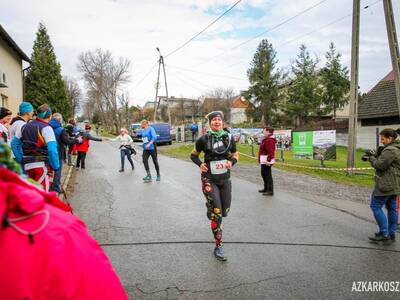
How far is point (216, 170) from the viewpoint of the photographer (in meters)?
5.11

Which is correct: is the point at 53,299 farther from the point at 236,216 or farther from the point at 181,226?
the point at 236,216

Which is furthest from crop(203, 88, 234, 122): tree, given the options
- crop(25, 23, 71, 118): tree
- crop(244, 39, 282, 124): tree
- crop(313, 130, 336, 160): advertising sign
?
crop(313, 130, 336, 160): advertising sign

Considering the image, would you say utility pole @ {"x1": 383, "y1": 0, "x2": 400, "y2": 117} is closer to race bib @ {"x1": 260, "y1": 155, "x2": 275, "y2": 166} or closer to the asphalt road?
race bib @ {"x1": 260, "y1": 155, "x2": 275, "y2": 166}

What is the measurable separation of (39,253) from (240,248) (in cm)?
417

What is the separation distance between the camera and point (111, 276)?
1682 mm

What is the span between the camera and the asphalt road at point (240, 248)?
403 centimetres

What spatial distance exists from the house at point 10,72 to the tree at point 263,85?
37.5m

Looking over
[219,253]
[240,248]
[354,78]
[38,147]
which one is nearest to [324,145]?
[354,78]

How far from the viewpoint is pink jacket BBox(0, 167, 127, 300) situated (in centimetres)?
143

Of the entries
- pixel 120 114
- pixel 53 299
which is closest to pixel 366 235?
pixel 53 299

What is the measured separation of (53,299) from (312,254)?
4290 mm

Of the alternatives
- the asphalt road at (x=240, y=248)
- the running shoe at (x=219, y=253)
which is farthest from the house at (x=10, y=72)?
the running shoe at (x=219, y=253)

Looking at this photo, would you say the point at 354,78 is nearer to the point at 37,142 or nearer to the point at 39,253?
the point at 37,142

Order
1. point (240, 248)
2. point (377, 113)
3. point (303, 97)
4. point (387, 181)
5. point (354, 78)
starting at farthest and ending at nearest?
point (303, 97), point (377, 113), point (354, 78), point (387, 181), point (240, 248)
